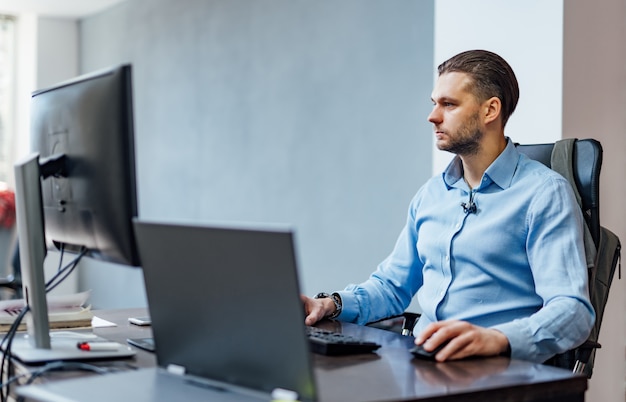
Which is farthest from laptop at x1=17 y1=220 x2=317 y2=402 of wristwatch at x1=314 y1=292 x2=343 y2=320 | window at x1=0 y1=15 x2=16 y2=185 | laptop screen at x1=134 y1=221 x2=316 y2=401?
window at x1=0 y1=15 x2=16 y2=185

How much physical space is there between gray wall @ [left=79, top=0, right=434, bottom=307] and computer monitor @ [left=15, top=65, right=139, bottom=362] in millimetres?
2160

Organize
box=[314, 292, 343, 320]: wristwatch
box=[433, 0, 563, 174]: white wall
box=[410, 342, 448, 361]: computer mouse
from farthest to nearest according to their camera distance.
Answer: box=[433, 0, 563, 174]: white wall, box=[314, 292, 343, 320]: wristwatch, box=[410, 342, 448, 361]: computer mouse

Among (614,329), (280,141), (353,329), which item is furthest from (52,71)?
(353,329)

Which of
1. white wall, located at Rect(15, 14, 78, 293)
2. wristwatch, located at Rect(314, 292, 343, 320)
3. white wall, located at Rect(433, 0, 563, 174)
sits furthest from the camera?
white wall, located at Rect(15, 14, 78, 293)

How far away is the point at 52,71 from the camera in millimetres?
6824

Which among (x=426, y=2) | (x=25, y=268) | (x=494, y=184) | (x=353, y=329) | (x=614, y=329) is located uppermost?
(x=426, y=2)

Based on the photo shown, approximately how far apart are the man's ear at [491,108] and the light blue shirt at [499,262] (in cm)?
8

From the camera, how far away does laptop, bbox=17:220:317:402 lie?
109 cm

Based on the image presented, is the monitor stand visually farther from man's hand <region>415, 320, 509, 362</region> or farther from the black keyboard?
man's hand <region>415, 320, 509, 362</region>

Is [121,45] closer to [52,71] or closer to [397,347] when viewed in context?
[52,71]

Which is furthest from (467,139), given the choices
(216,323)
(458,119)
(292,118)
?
(292,118)

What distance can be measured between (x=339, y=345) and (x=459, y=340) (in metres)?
0.20

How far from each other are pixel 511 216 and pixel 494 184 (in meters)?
0.12

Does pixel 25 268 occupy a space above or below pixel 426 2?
below
